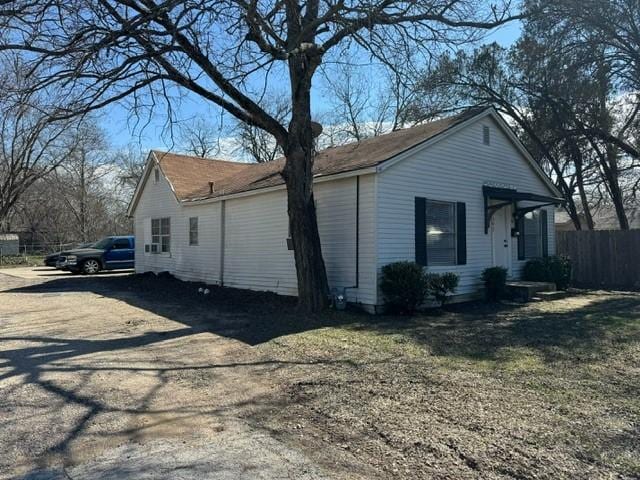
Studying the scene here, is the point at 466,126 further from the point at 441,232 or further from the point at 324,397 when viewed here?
the point at 324,397

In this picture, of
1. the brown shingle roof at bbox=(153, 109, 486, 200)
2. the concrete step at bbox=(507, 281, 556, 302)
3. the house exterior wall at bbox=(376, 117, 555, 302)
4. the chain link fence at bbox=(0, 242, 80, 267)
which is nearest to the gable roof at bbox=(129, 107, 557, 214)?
A: the brown shingle roof at bbox=(153, 109, 486, 200)

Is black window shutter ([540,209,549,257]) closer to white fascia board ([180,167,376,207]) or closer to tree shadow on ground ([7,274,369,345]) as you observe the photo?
white fascia board ([180,167,376,207])

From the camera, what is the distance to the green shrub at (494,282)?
12633 mm

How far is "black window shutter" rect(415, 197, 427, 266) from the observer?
11.3 metres

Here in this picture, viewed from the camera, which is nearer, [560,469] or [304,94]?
[560,469]

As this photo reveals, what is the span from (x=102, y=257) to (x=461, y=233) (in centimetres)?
1720

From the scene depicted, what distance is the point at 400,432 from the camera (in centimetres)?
423

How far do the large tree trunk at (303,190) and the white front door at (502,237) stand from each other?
584 centimetres

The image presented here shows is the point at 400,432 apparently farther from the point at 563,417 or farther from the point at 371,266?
the point at 371,266

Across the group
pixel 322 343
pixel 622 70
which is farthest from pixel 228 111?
pixel 622 70

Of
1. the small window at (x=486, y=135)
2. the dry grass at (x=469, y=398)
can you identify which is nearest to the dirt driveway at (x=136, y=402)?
the dry grass at (x=469, y=398)

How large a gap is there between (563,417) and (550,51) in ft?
46.0

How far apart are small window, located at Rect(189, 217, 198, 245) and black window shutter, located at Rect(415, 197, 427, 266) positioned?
8708 millimetres

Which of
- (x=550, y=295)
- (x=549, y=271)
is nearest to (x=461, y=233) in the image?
(x=550, y=295)
